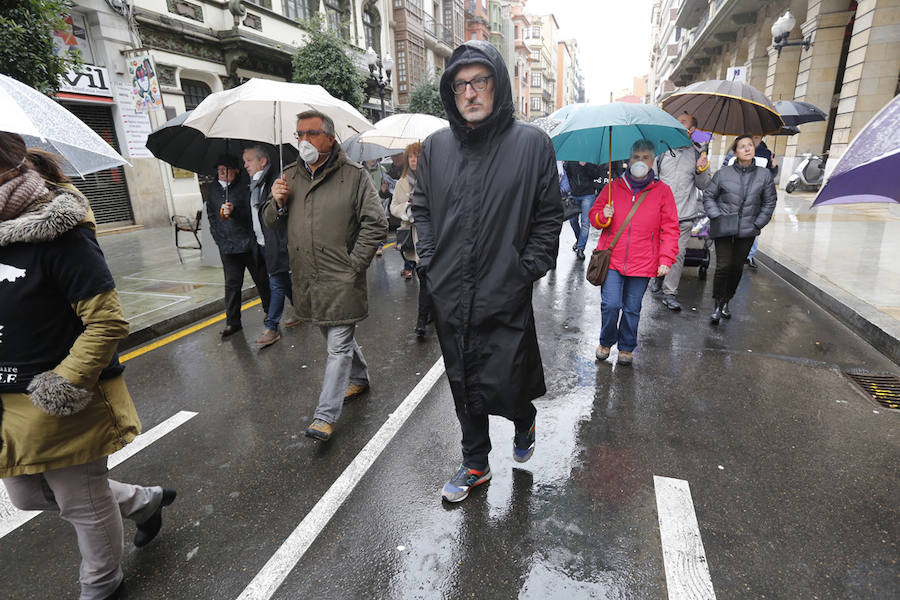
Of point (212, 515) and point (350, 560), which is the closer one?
point (350, 560)

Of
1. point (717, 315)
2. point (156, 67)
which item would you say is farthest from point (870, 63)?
point (156, 67)

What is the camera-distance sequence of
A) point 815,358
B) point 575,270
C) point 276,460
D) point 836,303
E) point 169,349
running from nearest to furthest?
point 276,460 < point 815,358 < point 169,349 < point 836,303 < point 575,270

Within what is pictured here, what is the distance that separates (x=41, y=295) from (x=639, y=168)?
12.7 ft

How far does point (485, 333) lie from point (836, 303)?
17.6ft

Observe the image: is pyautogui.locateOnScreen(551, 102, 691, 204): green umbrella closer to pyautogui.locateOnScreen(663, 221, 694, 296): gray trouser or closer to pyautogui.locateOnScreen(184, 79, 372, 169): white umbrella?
pyautogui.locateOnScreen(184, 79, 372, 169): white umbrella

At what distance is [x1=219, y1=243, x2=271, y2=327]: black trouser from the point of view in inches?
217

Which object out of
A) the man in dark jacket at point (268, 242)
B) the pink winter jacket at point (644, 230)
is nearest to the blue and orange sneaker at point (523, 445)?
the pink winter jacket at point (644, 230)

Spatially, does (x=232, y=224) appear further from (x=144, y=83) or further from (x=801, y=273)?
(x=144, y=83)

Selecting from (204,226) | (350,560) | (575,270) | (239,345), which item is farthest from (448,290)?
(204,226)

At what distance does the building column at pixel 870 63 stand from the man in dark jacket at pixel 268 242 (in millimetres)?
15011

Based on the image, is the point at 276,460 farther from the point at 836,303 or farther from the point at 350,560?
the point at 836,303

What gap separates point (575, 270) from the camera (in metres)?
8.23

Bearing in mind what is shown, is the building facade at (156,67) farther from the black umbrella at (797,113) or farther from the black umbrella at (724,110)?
the black umbrella at (797,113)

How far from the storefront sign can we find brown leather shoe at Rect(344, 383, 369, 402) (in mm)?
11734
